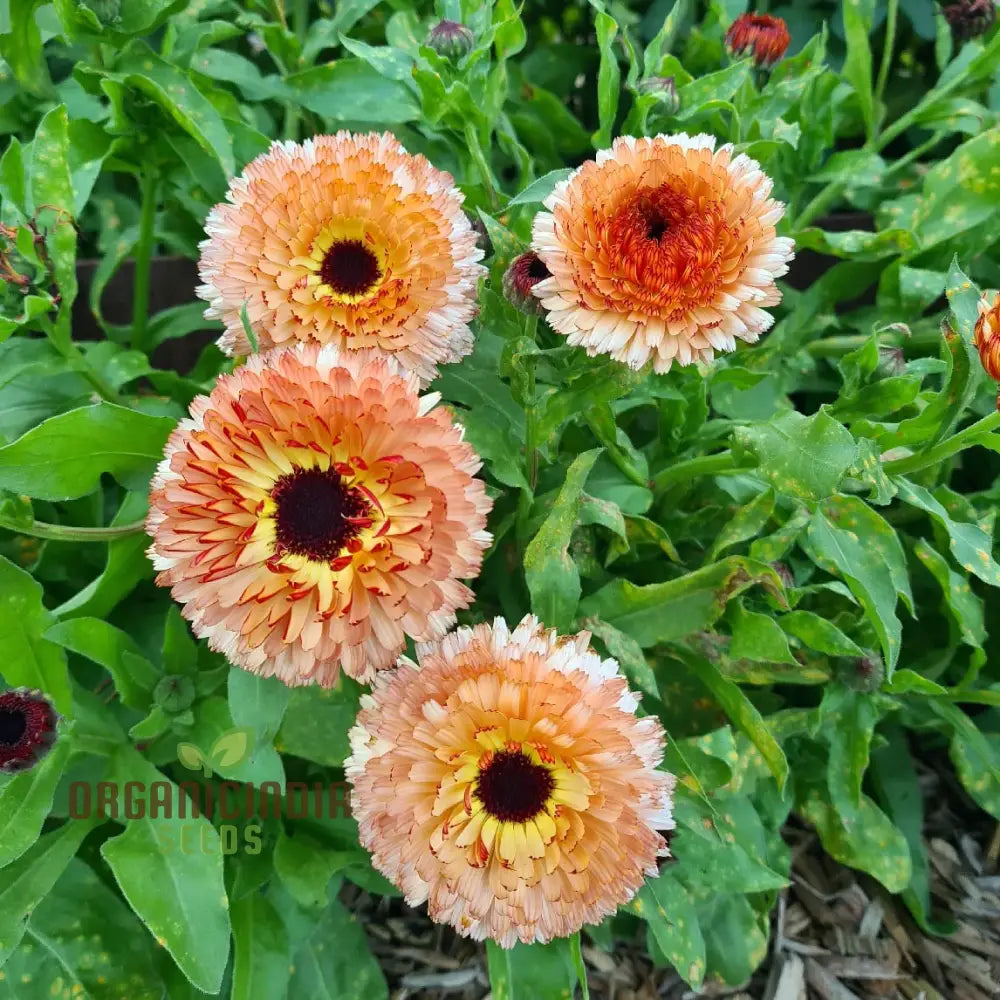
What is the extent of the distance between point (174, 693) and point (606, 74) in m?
0.88

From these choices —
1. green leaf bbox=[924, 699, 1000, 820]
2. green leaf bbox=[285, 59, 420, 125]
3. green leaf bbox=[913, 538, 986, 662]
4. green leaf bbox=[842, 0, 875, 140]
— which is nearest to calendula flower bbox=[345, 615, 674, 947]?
green leaf bbox=[913, 538, 986, 662]

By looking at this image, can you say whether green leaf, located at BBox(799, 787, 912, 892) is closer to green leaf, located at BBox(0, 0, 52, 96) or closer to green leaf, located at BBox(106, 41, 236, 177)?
green leaf, located at BBox(106, 41, 236, 177)

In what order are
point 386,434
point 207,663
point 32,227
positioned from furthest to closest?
1. point 207,663
2. point 32,227
3. point 386,434

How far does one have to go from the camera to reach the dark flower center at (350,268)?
0.78 m

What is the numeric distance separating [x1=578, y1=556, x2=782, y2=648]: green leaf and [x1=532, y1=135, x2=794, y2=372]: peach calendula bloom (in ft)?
0.94

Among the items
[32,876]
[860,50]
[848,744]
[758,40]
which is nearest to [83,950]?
[32,876]

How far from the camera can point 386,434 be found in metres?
0.66

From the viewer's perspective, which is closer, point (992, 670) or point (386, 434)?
point (386, 434)

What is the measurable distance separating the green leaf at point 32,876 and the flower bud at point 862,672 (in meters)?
0.90

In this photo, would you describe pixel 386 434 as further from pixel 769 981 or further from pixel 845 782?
pixel 769 981

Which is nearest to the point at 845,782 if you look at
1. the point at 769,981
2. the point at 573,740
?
the point at 769,981

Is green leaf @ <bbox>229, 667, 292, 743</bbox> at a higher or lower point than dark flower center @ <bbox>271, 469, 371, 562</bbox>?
lower

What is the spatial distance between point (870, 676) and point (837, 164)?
758 mm

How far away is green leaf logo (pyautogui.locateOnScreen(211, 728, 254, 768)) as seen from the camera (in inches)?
35.1
